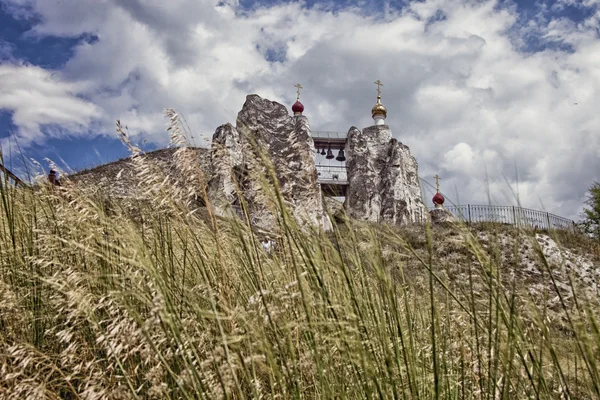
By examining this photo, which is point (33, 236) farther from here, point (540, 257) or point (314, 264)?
point (540, 257)

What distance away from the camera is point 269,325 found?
1790 millimetres

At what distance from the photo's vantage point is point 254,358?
136 centimetres

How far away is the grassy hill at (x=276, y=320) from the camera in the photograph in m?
1.48

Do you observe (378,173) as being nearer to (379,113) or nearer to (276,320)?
(379,113)

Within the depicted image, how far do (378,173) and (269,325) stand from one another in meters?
34.3

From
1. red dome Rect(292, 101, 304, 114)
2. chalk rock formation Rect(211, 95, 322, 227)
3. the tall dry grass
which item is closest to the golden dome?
red dome Rect(292, 101, 304, 114)

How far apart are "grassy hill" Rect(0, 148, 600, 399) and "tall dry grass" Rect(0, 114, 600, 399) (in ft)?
0.04

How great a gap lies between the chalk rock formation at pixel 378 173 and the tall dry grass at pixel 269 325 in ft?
98.4

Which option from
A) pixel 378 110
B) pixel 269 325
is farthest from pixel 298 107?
pixel 269 325

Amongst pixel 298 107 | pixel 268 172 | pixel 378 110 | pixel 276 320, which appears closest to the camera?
pixel 268 172

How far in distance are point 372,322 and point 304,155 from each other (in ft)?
2.57

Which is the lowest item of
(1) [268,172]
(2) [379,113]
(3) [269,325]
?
(3) [269,325]

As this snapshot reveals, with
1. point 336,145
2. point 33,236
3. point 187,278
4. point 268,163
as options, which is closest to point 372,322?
point 268,163

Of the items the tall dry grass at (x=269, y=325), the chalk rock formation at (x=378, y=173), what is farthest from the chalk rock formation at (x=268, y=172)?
the chalk rock formation at (x=378, y=173)
